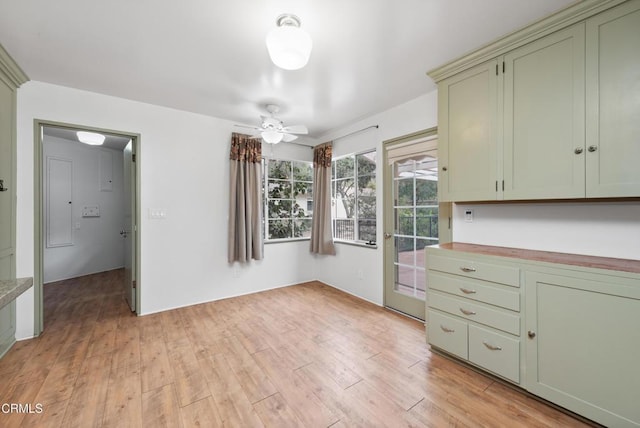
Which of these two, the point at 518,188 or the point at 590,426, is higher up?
the point at 518,188

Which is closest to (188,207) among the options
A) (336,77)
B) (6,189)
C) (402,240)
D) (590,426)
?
(6,189)

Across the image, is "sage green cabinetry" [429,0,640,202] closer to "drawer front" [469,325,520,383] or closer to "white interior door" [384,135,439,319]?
"white interior door" [384,135,439,319]

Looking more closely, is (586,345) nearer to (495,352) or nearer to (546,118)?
(495,352)

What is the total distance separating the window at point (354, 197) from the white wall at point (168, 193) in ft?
4.77

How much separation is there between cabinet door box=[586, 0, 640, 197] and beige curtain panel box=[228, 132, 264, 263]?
3461 mm

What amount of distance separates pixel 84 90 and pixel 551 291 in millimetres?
4597

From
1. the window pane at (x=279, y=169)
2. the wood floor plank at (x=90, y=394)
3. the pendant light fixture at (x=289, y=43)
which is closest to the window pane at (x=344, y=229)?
the window pane at (x=279, y=169)

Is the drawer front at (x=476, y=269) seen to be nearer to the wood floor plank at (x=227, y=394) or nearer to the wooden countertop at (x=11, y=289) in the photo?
the wood floor plank at (x=227, y=394)

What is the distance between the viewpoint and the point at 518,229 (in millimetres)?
2182

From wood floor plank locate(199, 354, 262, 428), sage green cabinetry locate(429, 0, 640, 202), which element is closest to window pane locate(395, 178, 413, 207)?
sage green cabinetry locate(429, 0, 640, 202)

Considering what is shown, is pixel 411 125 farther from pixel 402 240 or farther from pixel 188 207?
pixel 188 207

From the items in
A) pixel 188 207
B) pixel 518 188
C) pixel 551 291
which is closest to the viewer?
pixel 551 291

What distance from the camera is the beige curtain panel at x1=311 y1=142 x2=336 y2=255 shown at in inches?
162

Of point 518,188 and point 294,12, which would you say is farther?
point 518,188
